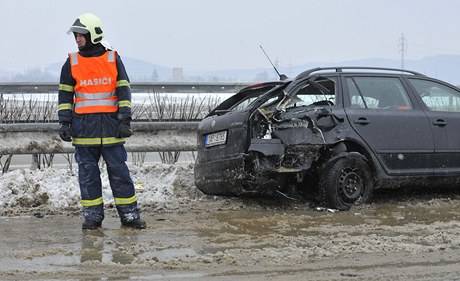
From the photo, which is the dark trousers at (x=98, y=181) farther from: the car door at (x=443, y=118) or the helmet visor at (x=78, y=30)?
the car door at (x=443, y=118)

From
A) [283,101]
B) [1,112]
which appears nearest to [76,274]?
[283,101]

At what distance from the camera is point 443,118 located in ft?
29.9

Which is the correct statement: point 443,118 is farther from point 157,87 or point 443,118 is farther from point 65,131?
point 157,87

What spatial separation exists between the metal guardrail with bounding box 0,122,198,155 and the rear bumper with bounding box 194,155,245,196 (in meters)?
1.22

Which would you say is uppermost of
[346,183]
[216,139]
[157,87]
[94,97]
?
[94,97]

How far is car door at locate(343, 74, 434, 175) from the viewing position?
8.60 m

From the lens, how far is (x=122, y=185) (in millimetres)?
7555

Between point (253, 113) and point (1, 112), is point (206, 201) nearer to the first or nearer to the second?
point (253, 113)

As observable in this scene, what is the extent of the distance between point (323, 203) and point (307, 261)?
2507 mm

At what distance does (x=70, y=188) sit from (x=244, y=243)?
314cm

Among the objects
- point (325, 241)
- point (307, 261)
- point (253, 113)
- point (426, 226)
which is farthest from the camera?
point (253, 113)

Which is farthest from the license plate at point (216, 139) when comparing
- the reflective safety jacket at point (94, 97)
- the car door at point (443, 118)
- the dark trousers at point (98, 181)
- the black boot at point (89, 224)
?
the car door at point (443, 118)

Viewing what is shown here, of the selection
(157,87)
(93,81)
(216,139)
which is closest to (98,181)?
(93,81)

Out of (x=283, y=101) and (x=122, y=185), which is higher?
(x=283, y=101)
